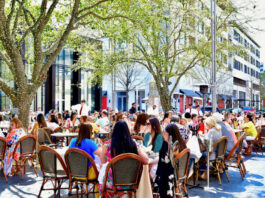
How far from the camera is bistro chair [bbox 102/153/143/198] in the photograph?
217 inches

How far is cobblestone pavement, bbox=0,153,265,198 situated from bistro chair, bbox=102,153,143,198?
2130 mm

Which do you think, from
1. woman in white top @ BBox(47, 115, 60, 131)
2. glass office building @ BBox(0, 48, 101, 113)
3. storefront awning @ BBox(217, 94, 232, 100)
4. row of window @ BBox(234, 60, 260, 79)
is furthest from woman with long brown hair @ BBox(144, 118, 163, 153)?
row of window @ BBox(234, 60, 260, 79)

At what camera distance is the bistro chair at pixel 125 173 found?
18.1 ft

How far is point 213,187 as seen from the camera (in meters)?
8.20

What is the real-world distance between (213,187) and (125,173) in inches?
133

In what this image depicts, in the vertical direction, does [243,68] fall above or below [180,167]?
above

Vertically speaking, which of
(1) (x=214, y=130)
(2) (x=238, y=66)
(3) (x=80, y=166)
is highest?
(2) (x=238, y=66)

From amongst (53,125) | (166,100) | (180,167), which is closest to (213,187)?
(180,167)

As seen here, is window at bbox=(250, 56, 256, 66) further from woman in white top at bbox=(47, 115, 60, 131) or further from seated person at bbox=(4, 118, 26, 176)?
seated person at bbox=(4, 118, 26, 176)

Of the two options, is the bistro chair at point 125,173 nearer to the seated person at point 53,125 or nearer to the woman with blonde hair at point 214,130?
the woman with blonde hair at point 214,130

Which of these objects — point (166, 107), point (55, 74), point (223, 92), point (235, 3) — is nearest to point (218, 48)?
point (235, 3)

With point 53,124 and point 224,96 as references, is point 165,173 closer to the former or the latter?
point 53,124

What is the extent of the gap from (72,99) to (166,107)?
19.7 m

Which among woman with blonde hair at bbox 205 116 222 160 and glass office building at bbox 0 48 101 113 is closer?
woman with blonde hair at bbox 205 116 222 160
